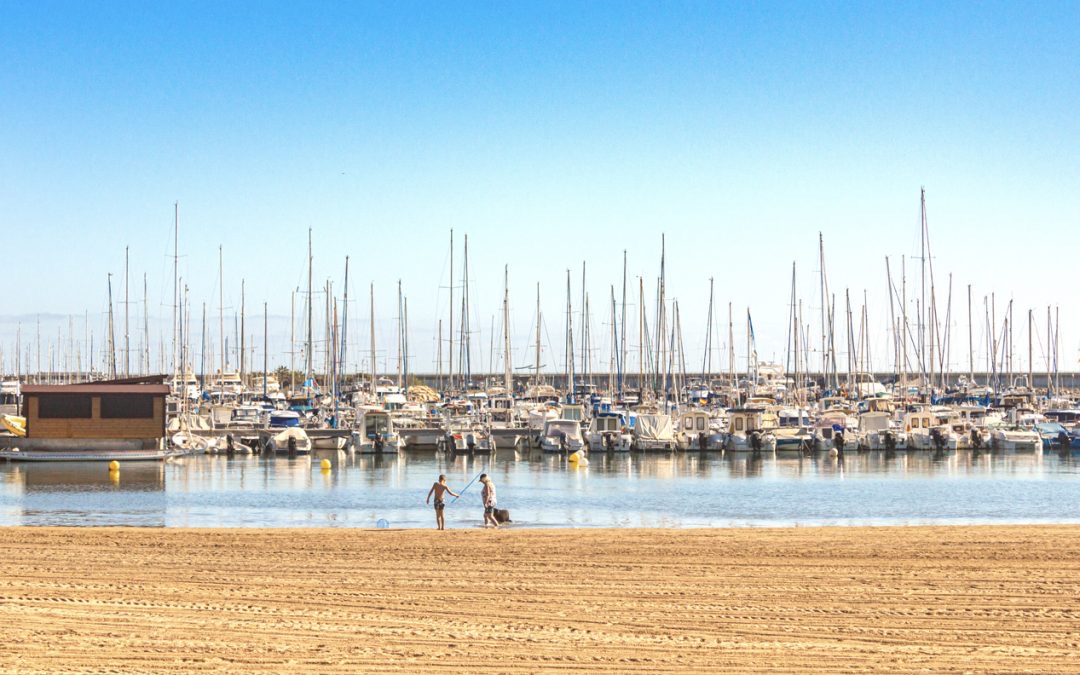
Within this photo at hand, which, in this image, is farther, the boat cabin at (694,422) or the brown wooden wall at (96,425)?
the boat cabin at (694,422)

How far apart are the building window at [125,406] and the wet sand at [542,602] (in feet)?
108

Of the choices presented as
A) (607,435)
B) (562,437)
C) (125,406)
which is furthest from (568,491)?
(125,406)

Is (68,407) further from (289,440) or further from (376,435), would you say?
(376,435)

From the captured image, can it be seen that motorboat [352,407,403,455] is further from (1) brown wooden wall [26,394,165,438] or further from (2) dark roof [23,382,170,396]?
(2) dark roof [23,382,170,396]

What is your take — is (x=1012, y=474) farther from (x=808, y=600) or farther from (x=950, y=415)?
(x=808, y=600)

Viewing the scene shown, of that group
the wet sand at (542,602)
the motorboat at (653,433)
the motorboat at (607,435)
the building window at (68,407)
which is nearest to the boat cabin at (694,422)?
the motorboat at (653,433)

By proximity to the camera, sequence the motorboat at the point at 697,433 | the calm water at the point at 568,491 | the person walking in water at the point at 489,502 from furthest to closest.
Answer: the motorboat at the point at 697,433, the calm water at the point at 568,491, the person walking in water at the point at 489,502

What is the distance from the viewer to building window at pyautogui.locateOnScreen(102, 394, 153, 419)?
60.8 m

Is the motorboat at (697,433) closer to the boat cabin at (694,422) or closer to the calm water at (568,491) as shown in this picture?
the boat cabin at (694,422)

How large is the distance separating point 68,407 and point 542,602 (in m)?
46.6

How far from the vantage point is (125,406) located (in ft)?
200

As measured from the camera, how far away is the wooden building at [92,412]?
6050 cm

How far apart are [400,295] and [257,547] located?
227 feet

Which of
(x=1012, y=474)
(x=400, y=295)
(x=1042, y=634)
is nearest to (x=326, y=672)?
(x=1042, y=634)
